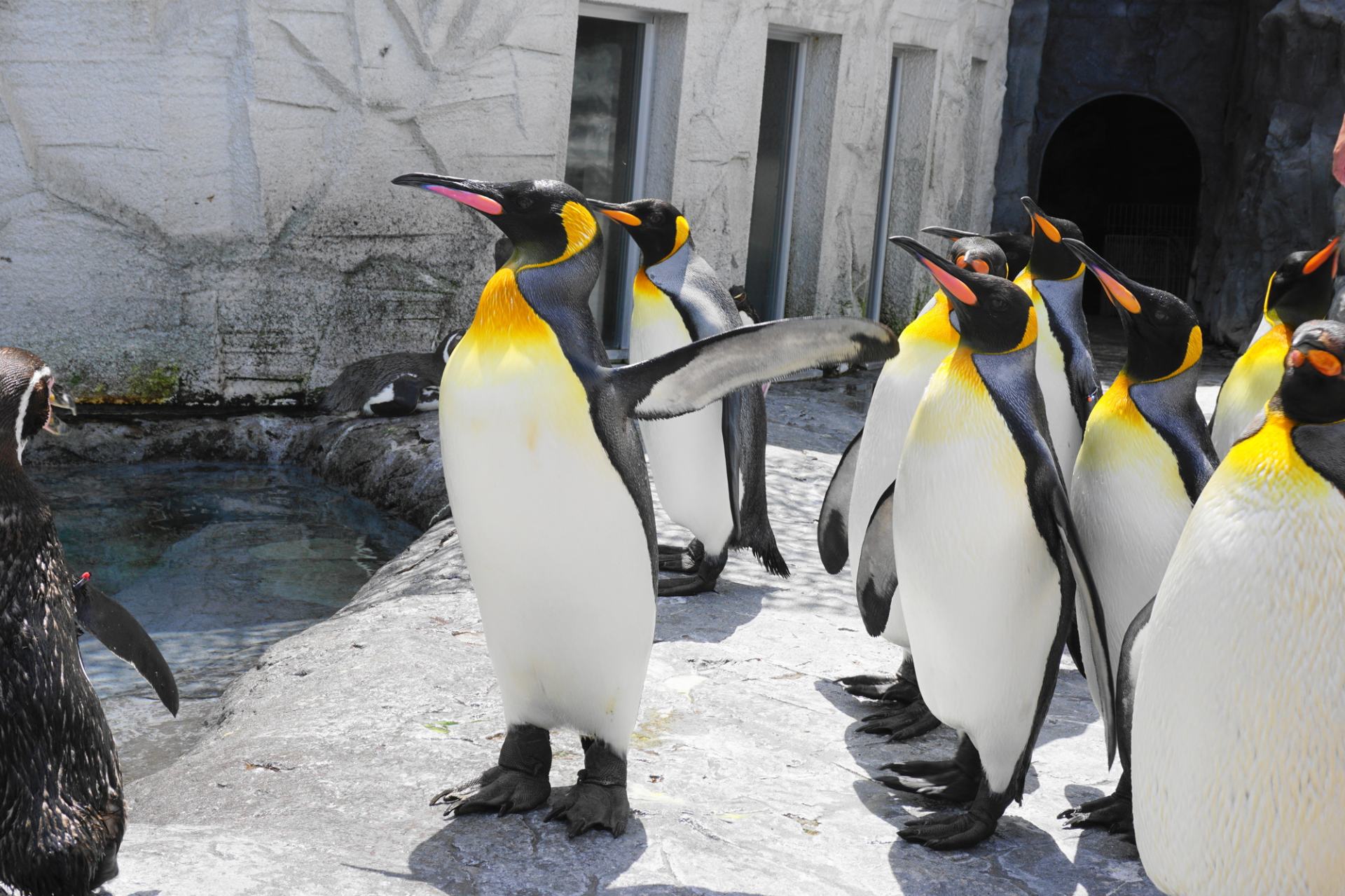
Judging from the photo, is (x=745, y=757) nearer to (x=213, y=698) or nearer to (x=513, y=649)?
(x=513, y=649)

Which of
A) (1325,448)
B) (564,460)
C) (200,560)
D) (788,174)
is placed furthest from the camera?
(788,174)

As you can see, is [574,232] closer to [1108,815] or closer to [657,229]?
[1108,815]

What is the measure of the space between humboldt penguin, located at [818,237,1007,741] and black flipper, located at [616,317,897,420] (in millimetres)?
815

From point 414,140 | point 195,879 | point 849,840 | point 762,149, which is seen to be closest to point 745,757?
point 849,840

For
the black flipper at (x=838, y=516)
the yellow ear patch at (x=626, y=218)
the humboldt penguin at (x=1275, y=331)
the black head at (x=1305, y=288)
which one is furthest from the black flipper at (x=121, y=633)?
the black head at (x=1305, y=288)

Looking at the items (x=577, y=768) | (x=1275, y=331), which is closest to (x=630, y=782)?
(x=577, y=768)

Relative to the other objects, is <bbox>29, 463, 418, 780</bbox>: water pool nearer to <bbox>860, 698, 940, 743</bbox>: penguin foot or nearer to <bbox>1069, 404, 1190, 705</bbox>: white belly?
<bbox>860, 698, 940, 743</bbox>: penguin foot

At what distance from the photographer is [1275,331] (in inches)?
154

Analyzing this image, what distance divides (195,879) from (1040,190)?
1533 centimetres

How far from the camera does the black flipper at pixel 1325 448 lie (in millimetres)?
1886

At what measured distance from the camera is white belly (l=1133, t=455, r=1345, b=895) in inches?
74.0

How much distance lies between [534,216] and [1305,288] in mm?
2586

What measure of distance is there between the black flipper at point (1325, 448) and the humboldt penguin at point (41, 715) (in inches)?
74.7

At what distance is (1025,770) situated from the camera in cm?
260
